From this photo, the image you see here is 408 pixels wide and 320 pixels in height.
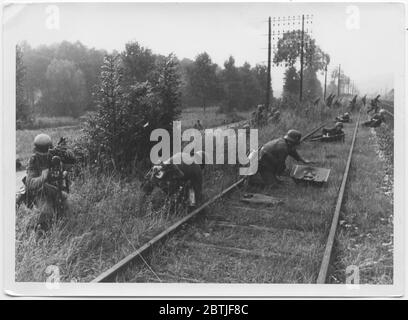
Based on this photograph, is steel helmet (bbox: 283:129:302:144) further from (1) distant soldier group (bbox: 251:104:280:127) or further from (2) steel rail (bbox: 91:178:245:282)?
(2) steel rail (bbox: 91:178:245:282)

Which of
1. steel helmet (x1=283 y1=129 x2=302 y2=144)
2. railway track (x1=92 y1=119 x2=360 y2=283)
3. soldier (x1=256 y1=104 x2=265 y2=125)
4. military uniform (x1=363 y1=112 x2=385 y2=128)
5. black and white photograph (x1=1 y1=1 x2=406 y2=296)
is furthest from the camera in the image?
steel helmet (x1=283 y1=129 x2=302 y2=144)

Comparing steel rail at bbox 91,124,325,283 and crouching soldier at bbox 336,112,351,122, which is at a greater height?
crouching soldier at bbox 336,112,351,122

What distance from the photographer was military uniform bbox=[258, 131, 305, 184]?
14.2ft

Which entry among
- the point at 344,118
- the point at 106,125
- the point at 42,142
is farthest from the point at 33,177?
the point at 344,118

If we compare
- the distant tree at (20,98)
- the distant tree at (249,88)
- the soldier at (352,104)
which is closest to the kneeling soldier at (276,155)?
the distant tree at (249,88)

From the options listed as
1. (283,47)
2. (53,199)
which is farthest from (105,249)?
(283,47)

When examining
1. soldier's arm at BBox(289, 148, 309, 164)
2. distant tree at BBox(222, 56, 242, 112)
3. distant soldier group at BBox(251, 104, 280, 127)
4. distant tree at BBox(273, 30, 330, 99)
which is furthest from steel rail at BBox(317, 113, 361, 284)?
distant tree at BBox(222, 56, 242, 112)

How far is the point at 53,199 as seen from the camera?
403 cm

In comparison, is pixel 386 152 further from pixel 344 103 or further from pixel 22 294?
pixel 22 294

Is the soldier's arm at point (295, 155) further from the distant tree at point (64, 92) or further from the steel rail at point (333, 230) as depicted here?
the distant tree at point (64, 92)

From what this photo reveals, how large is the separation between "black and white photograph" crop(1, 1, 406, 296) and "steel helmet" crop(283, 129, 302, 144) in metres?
0.02

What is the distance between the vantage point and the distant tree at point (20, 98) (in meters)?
4.00

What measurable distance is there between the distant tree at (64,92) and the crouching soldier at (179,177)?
3.00 ft

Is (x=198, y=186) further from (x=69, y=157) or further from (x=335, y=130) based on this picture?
(x=335, y=130)
